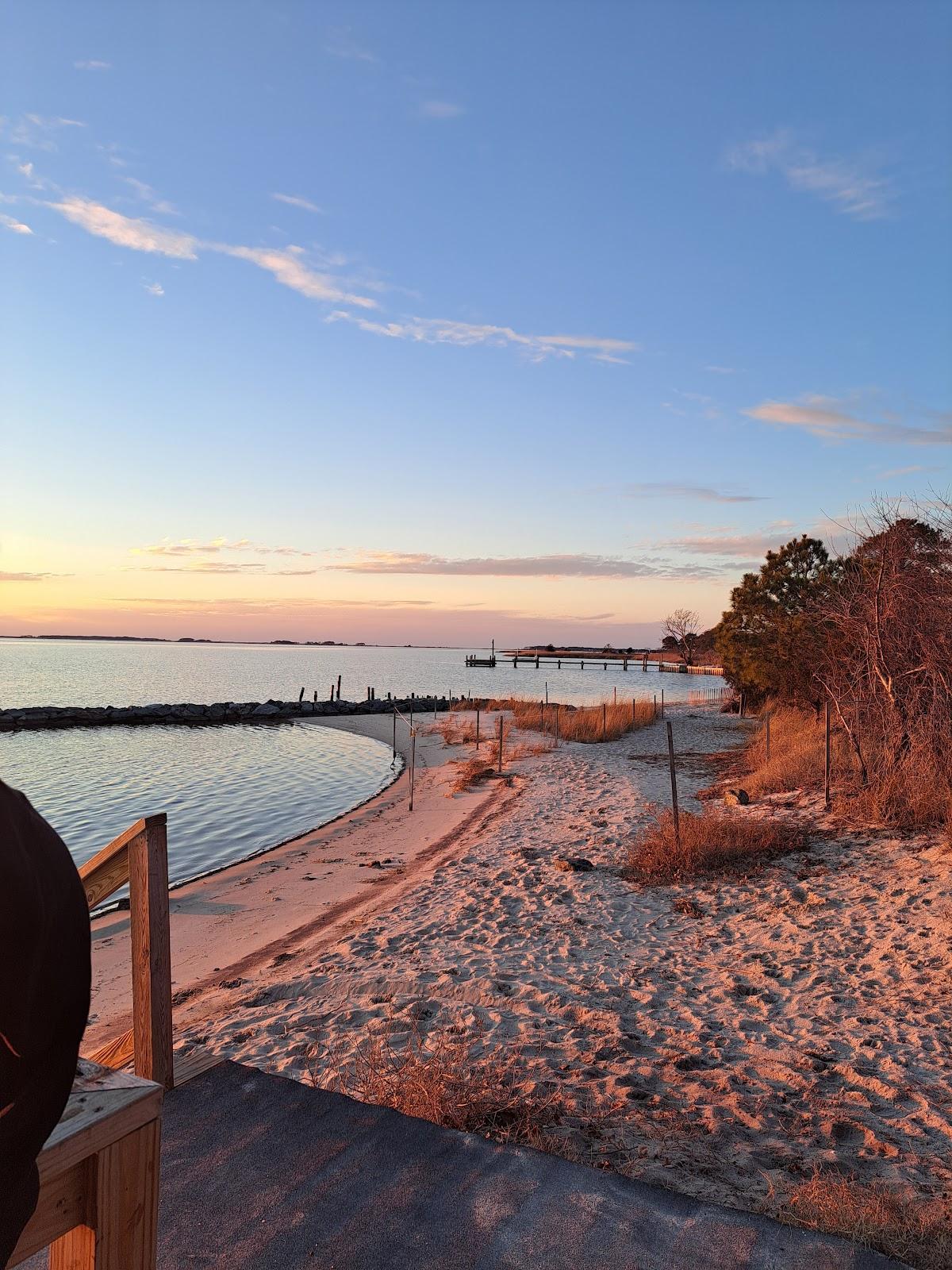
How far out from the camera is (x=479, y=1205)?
11.1 ft

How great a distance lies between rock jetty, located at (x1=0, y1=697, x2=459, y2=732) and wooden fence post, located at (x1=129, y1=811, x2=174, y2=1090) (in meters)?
37.1

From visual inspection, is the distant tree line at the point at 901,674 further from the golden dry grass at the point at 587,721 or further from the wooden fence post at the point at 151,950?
the golden dry grass at the point at 587,721

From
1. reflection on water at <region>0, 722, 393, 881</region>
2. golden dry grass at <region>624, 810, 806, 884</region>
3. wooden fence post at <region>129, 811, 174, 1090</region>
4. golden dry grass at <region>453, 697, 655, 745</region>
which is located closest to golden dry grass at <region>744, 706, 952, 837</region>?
golden dry grass at <region>624, 810, 806, 884</region>

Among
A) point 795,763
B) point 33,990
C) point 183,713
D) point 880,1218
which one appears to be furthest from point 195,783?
point 183,713

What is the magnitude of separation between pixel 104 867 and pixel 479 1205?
7.21 feet

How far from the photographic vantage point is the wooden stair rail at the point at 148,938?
3.89 m

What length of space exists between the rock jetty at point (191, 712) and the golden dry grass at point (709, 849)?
30.5 metres

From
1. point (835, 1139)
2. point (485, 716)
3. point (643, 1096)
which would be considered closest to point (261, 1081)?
point (643, 1096)

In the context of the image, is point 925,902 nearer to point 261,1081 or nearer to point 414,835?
point 261,1081

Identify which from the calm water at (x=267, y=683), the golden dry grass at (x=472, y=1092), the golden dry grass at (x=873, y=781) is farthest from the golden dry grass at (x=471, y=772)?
the calm water at (x=267, y=683)

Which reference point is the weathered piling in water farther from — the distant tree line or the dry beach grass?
the dry beach grass

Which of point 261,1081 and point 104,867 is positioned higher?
point 104,867

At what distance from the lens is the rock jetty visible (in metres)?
46.1

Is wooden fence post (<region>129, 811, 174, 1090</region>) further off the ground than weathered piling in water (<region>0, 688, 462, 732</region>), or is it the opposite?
wooden fence post (<region>129, 811, 174, 1090</region>)
